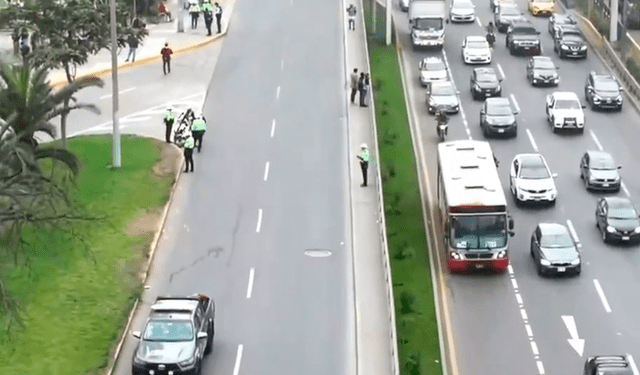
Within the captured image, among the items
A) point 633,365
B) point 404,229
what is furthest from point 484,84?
point 633,365

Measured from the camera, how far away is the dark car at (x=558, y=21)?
292ft

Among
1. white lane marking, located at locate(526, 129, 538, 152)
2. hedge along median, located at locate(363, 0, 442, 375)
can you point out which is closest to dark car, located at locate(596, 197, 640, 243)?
hedge along median, located at locate(363, 0, 442, 375)

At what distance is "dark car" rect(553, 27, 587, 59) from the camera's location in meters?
85.2

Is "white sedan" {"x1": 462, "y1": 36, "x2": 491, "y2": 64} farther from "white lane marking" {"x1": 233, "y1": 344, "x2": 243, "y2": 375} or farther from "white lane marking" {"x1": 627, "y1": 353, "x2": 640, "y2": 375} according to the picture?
"white lane marking" {"x1": 233, "y1": 344, "x2": 243, "y2": 375}

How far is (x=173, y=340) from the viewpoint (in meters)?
42.4

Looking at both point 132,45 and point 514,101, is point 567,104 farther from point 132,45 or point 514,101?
point 132,45

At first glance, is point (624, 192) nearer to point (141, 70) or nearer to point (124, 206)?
point (124, 206)

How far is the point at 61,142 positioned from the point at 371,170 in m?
12.4

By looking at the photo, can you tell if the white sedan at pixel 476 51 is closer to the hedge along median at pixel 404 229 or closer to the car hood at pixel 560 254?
the hedge along median at pixel 404 229

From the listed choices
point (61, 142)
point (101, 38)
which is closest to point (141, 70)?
point (101, 38)

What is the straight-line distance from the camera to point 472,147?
5747 cm

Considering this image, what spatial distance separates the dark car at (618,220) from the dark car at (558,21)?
32885mm

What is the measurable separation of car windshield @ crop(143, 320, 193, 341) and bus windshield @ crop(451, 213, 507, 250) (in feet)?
42.4

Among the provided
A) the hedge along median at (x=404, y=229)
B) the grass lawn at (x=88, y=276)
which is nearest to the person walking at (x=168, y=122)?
the grass lawn at (x=88, y=276)
